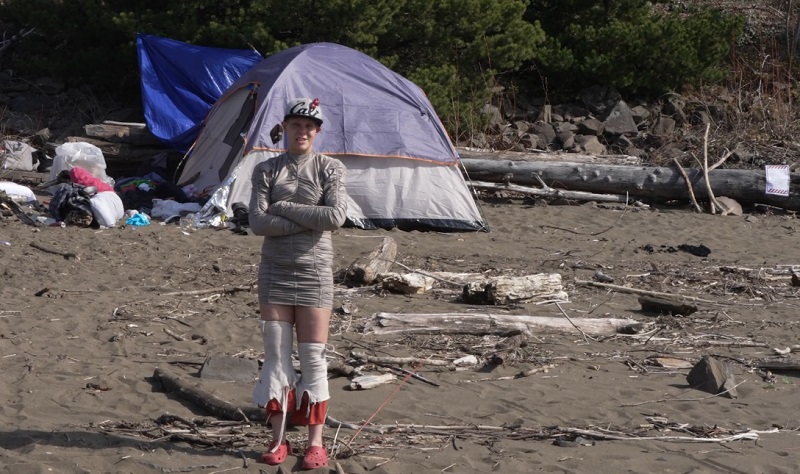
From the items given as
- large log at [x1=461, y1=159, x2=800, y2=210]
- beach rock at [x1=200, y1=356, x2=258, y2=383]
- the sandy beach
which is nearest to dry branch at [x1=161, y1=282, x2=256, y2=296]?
the sandy beach

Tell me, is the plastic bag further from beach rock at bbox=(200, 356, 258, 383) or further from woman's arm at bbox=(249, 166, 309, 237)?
woman's arm at bbox=(249, 166, 309, 237)

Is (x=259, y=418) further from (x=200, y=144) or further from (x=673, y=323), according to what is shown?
(x=200, y=144)

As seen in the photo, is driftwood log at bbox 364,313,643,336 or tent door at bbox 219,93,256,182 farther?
tent door at bbox 219,93,256,182

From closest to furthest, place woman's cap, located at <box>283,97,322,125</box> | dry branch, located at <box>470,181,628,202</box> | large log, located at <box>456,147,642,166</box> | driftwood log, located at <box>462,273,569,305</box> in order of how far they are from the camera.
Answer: woman's cap, located at <box>283,97,322,125</box>
driftwood log, located at <box>462,273,569,305</box>
dry branch, located at <box>470,181,628,202</box>
large log, located at <box>456,147,642,166</box>

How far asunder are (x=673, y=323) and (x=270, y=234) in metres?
3.86

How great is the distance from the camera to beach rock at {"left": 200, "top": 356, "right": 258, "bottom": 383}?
5676 mm

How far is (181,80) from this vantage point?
1348 cm

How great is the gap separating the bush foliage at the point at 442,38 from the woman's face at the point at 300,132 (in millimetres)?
9717

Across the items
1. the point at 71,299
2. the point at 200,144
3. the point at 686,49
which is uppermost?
the point at 686,49

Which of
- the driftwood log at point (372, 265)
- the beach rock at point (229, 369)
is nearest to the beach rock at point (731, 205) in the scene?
the driftwood log at point (372, 265)

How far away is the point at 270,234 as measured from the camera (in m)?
4.34

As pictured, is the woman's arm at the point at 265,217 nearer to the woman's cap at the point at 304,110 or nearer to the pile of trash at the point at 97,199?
the woman's cap at the point at 304,110

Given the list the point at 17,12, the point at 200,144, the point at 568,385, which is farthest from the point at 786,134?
the point at 17,12

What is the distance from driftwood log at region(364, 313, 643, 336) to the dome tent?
4169 millimetres
